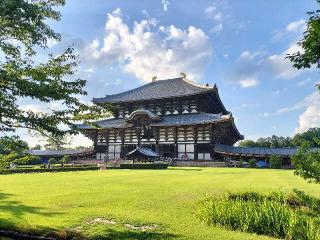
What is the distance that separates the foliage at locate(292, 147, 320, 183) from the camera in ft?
21.5

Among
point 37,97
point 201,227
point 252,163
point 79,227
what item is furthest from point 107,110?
point 252,163

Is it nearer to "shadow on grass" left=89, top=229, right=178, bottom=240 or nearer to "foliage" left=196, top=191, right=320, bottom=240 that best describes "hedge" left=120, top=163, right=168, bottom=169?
"foliage" left=196, top=191, right=320, bottom=240

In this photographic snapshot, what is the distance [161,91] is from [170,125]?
413 inches

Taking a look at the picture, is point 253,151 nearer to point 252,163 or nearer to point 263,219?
point 252,163

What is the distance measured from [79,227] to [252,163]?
123 feet

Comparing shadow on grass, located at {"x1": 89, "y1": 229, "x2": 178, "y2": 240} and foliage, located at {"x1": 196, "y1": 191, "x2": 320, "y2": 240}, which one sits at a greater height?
foliage, located at {"x1": 196, "y1": 191, "x2": 320, "y2": 240}

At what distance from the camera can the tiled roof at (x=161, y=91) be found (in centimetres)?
5548

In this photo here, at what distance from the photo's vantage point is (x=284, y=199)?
13688 mm

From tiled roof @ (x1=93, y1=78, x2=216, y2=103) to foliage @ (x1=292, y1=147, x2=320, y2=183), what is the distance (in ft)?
152

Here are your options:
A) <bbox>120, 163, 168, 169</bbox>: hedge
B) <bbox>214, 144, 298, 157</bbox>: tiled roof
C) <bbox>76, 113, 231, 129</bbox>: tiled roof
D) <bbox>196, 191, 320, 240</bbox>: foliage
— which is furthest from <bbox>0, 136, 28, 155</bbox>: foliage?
<bbox>214, 144, 298, 157</bbox>: tiled roof

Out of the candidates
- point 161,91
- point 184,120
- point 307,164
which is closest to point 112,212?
point 307,164

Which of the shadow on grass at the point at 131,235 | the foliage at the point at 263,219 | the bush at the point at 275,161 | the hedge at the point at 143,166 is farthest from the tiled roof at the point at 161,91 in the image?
the shadow on grass at the point at 131,235

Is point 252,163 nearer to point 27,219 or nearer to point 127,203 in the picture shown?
point 127,203

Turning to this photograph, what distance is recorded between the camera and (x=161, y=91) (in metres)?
60.2
